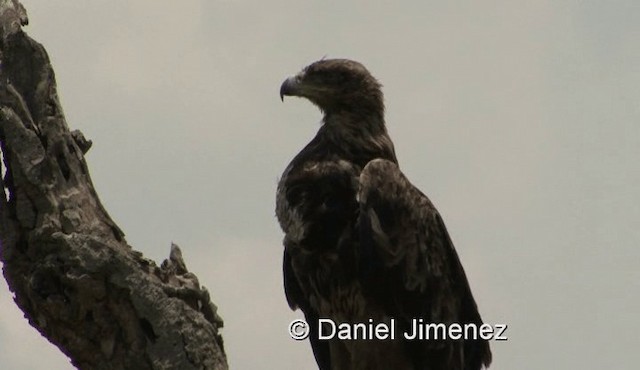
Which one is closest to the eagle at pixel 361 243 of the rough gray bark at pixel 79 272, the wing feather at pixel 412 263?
the wing feather at pixel 412 263

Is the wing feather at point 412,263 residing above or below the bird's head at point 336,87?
below

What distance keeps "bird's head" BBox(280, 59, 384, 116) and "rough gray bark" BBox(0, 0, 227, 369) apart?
2975 mm

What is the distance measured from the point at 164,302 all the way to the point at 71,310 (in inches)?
16.9

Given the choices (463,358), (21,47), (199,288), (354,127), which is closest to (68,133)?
(21,47)

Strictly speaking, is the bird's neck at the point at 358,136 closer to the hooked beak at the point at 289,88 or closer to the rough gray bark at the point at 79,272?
the hooked beak at the point at 289,88

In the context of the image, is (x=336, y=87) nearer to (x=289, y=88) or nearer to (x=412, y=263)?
(x=289, y=88)

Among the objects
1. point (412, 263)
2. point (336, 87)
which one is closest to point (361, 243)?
point (412, 263)

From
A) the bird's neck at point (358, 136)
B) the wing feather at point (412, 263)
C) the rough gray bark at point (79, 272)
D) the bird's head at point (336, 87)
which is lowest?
the rough gray bark at point (79, 272)

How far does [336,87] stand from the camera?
366 inches

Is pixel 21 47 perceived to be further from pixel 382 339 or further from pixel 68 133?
pixel 382 339

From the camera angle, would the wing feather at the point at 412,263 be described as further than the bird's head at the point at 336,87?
No

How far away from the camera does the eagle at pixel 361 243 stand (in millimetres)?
8555

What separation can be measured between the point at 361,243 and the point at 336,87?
136cm

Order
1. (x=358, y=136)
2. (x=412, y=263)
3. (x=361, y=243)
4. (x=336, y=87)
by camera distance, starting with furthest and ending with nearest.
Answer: (x=336, y=87) → (x=358, y=136) → (x=412, y=263) → (x=361, y=243)
